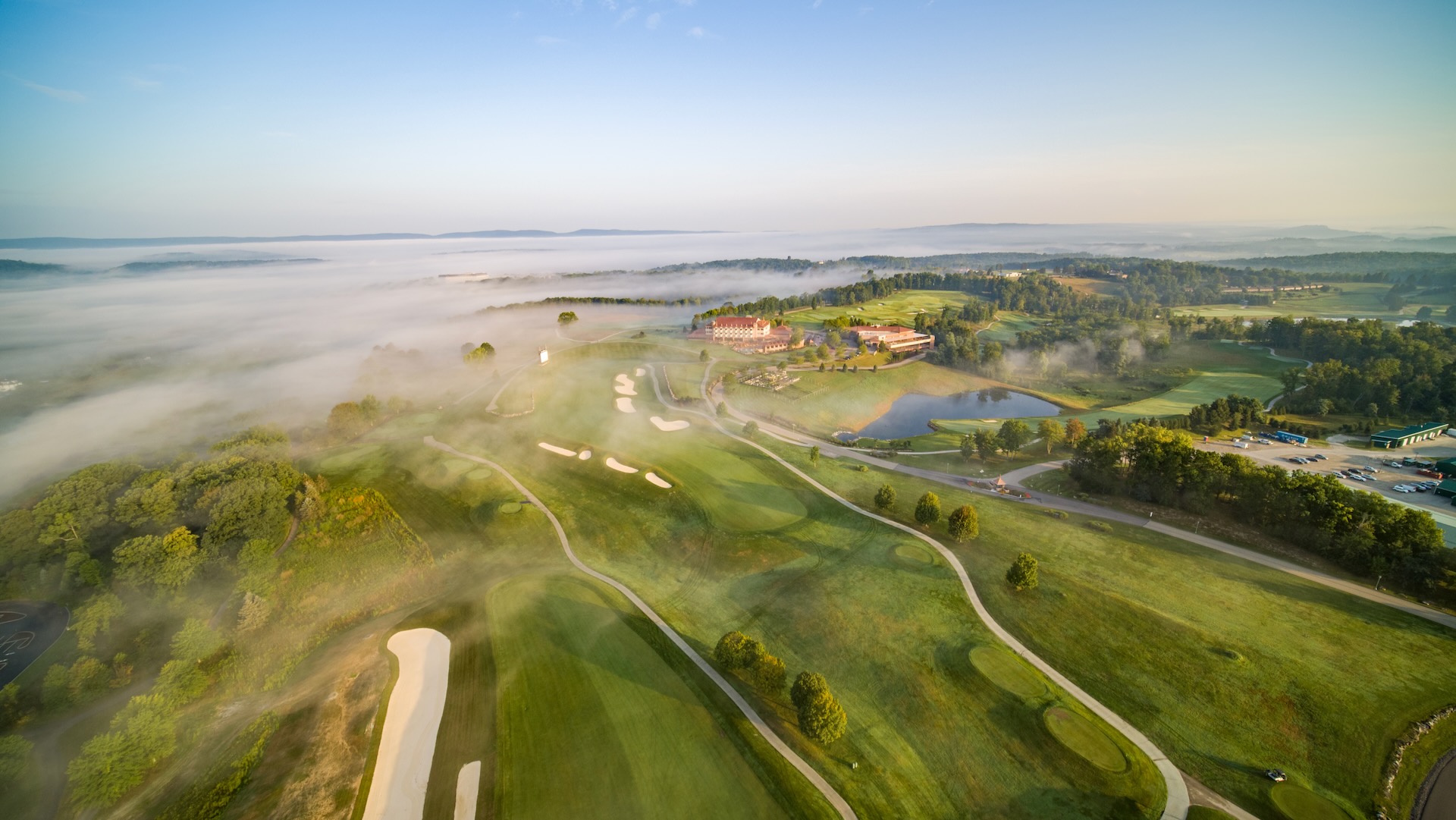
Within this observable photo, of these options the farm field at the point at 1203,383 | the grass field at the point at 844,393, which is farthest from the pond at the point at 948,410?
the farm field at the point at 1203,383

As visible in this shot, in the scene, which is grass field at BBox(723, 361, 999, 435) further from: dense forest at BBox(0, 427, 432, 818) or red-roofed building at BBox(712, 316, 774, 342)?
dense forest at BBox(0, 427, 432, 818)

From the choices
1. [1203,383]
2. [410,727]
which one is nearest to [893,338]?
[1203,383]

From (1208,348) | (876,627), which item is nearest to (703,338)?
(876,627)

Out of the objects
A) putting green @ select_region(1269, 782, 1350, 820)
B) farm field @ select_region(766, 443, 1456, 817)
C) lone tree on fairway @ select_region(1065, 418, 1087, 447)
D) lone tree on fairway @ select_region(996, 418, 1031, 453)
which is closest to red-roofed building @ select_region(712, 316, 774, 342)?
lone tree on fairway @ select_region(996, 418, 1031, 453)

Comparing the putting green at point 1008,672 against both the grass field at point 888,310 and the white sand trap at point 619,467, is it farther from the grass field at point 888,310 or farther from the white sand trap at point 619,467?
the grass field at point 888,310

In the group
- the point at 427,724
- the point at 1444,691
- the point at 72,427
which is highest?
the point at 72,427

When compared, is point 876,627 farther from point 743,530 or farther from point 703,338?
point 703,338
